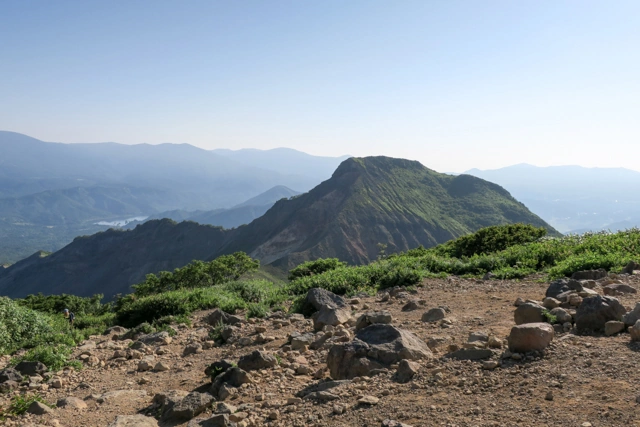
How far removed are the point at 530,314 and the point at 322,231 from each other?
123796mm

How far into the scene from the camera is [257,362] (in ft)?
21.3

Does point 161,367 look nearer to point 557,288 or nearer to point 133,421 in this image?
point 133,421

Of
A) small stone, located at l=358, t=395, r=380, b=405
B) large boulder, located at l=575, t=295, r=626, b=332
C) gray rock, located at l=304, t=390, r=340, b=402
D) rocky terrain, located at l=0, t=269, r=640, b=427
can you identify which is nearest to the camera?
rocky terrain, located at l=0, t=269, r=640, b=427

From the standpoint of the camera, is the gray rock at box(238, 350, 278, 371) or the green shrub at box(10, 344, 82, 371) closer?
the gray rock at box(238, 350, 278, 371)

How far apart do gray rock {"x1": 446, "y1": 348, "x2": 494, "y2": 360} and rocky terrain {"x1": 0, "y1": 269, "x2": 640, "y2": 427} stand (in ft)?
0.05

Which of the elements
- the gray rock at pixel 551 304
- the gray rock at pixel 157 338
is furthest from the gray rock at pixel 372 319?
the gray rock at pixel 157 338

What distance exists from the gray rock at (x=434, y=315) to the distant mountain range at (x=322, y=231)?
352ft

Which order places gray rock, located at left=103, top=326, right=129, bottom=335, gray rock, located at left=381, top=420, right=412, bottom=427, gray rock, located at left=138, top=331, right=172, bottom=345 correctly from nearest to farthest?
gray rock, located at left=381, top=420, right=412, bottom=427 < gray rock, located at left=138, top=331, right=172, bottom=345 < gray rock, located at left=103, top=326, right=129, bottom=335

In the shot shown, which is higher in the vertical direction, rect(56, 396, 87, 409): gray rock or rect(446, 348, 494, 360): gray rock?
rect(446, 348, 494, 360): gray rock

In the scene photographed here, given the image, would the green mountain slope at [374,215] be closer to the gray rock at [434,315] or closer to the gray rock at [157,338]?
the gray rock at [157,338]

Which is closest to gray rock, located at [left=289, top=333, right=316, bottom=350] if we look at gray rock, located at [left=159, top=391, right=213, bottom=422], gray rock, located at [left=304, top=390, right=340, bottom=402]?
gray rock, located at [left=159, top=391, right=213, bottom=422]

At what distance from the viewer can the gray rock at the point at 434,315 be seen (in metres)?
7.98

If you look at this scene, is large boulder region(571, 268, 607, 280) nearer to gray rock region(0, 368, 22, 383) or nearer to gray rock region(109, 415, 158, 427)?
gray rock region(109, 415, 158, 427)

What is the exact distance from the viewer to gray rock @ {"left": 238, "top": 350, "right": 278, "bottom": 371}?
254 inches
